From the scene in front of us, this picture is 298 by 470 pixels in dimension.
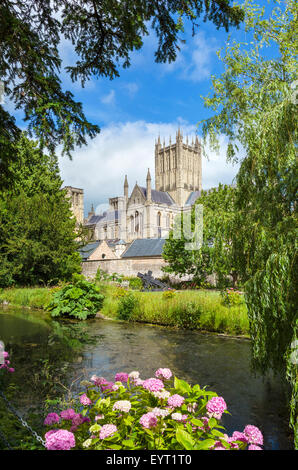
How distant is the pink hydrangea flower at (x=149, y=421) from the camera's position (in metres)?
2.32

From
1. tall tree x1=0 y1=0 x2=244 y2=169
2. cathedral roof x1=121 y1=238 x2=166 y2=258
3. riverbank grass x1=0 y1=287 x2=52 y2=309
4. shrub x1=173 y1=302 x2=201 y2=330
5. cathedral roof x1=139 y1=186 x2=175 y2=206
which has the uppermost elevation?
cathedral roof x1=139 y1=186 x2=175 y2=206

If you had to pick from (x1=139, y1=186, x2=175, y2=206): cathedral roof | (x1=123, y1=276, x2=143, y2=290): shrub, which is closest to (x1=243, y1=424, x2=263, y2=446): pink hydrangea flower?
(x1=123, y1=276, x2=143, y2=290): shrub

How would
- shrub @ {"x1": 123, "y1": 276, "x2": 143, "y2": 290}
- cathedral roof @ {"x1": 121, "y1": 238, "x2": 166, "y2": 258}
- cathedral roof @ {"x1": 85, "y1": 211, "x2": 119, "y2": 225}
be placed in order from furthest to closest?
cathedral roof @ {"x1": 85, "y1": 211, "x2": 119, "y2": 225} < cathedral roof @ {"x1": 121, "y1": 238, "x2": 166, "y2": 258} < shrub @ {"x1": 123, "y1": 276, "x2": 143, "y2": 290}

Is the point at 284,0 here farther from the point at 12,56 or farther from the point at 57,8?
the point at 12,56

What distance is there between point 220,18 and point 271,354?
15.7 ft

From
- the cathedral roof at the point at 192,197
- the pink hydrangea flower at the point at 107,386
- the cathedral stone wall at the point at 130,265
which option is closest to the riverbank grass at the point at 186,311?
the pink hydrangea flower at the point at 107,386

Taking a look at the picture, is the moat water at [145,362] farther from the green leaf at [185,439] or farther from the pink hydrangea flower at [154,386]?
the green leaf at [185,439]

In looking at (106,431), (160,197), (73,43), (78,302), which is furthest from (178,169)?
(106,431)

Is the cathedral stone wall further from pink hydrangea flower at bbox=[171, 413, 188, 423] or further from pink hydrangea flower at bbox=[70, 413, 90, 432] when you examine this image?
pink hydrangea flower at bbox=[171, 413, 188, 423]

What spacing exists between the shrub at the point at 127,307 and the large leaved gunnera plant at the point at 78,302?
1.65m

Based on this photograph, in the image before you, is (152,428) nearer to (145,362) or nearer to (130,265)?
(145,362)

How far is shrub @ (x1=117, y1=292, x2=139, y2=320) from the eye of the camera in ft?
48.0

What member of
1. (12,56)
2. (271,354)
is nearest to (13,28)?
(12,56)

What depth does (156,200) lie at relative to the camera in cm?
7525
